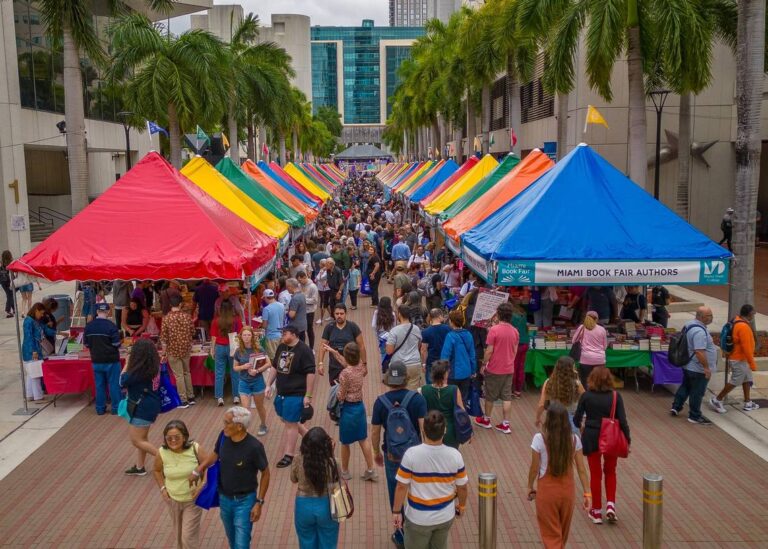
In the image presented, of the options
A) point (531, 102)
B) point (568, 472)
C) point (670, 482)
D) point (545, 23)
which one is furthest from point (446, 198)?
point (531, 102)

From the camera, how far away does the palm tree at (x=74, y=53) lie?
1883 cm

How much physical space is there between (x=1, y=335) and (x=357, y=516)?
12.7 m

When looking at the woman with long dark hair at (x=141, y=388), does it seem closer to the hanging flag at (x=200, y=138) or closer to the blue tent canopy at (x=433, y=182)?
the hanging flag at (x=200, y=138)

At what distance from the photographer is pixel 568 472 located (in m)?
5.87

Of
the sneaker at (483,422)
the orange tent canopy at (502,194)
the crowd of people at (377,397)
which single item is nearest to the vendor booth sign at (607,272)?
the crowd of people at (377,397)

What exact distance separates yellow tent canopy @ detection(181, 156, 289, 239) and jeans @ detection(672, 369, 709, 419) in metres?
8.36

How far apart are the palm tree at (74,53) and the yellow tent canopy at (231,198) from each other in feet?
14.2

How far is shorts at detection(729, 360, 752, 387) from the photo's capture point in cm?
1032

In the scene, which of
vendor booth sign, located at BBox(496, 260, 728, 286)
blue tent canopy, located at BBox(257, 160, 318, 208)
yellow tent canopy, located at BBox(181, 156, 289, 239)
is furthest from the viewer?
blue tent canopy, located at BBox(257, 160, 318, 208)

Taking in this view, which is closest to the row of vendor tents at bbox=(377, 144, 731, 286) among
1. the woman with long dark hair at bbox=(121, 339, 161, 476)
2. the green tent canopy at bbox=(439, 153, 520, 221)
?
the green tent canopy at bbox=(439, 153, 520, 221)

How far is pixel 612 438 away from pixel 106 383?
725 cm

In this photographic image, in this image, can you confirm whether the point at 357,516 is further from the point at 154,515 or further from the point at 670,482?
the point at 670,482

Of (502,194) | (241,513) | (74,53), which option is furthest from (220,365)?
(74,53)

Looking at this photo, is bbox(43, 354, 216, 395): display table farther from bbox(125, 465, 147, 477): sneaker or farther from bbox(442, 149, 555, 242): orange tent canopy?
bbox(442, 149, 555, 242): orange tent canopy
